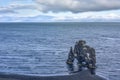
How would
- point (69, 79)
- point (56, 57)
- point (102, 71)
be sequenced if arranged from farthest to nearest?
point (56, 57) → point (102, 71) → point (69, 79)

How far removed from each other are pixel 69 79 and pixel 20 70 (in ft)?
60.7

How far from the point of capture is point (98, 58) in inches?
3177

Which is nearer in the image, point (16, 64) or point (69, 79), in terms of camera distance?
point (69, 79)

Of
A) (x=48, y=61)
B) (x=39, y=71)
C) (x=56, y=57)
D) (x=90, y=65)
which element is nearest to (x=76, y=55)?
(x=90, y=65)

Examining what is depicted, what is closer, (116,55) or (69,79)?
(69,79)

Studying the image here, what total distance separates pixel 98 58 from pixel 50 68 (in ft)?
51.6

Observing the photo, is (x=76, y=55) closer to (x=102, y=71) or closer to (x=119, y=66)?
(x=102, y=71)

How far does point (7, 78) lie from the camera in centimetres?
4872

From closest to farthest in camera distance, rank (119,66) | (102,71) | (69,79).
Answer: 1. (69,79)
2. (102,71)
3. (119,66)

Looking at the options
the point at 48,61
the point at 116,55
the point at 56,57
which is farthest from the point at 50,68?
the point at 116,55

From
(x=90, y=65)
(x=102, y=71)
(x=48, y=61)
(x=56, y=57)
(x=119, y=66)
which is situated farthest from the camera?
(x=56, y=57)

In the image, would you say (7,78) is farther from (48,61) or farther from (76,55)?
(48,61)

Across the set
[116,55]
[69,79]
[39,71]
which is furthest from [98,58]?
[69,79]

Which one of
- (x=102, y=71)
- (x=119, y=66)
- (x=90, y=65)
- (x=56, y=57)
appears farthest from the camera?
(x=56, y=57)
